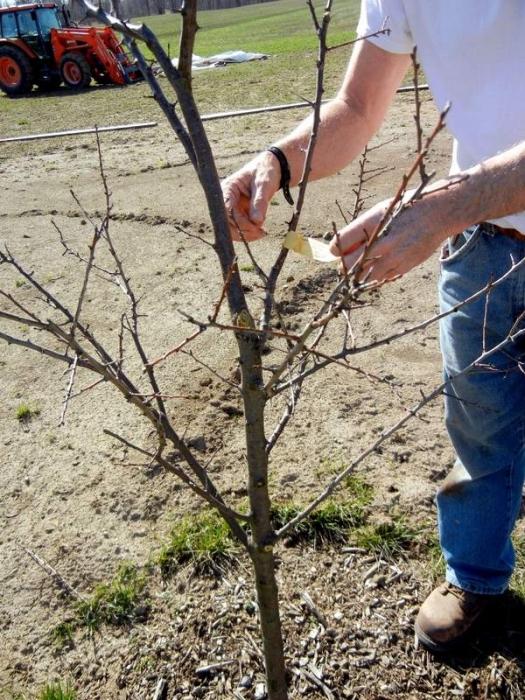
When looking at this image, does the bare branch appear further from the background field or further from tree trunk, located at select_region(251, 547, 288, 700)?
the background field

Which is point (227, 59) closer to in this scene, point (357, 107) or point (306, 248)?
point (357, 107)

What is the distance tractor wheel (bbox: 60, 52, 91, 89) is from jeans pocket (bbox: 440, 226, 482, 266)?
577 inches

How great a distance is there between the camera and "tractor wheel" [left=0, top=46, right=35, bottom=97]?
1483 cm

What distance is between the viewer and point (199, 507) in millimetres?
2682

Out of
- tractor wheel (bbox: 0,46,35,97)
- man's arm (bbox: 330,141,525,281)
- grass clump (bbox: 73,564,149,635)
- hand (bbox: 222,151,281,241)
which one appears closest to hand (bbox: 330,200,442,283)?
man's arm (bbox: 330,141,525,281)

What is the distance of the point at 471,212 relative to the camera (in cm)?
130

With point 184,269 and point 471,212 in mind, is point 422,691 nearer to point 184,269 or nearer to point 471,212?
point 471,212

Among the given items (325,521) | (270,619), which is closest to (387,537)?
(325,521)

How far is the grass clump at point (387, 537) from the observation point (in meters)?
2.37

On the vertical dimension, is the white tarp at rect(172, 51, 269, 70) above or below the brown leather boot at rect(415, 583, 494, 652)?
above

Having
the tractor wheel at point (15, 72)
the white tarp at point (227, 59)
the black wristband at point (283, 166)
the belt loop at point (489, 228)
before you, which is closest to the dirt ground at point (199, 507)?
the black wristband at point (283, 166)

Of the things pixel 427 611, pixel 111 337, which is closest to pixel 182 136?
pixel 427 611

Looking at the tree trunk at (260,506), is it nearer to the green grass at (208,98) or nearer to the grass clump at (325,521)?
the grass clump at (325,521)

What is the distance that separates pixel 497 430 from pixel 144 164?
6.23 metres
